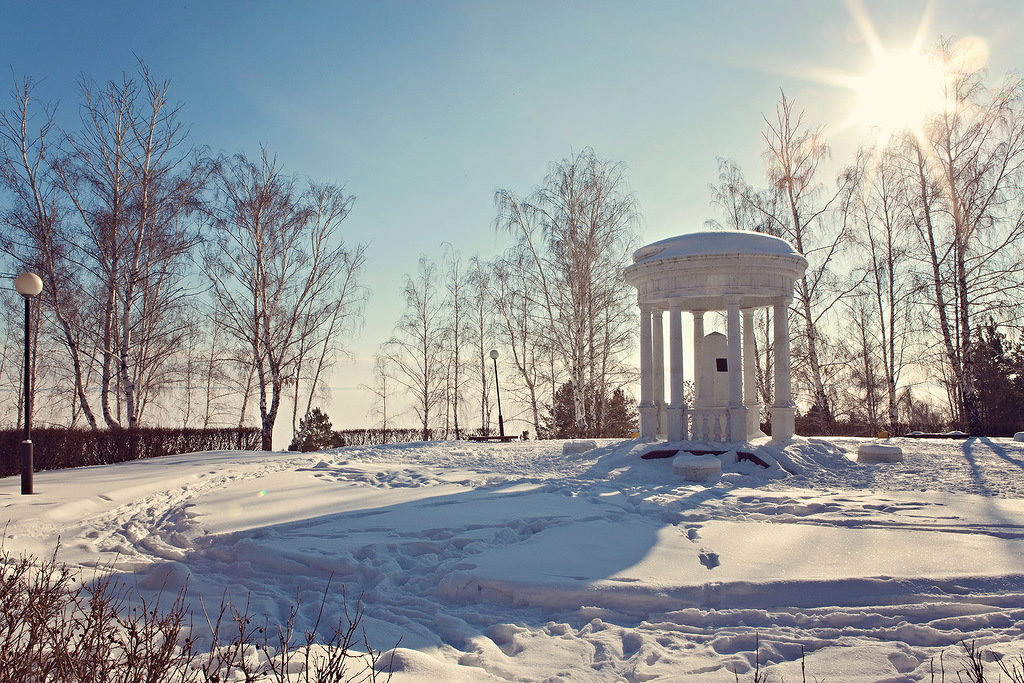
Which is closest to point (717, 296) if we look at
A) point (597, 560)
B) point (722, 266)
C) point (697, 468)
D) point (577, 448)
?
point (722, 266)

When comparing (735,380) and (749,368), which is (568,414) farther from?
(735,380)

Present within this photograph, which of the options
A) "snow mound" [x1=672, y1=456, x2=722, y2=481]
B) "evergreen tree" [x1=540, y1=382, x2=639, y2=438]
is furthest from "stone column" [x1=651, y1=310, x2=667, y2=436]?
"evergreen tree" [x1=540, y1=382, x2=639, y2=438]

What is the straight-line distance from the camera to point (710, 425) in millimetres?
13844

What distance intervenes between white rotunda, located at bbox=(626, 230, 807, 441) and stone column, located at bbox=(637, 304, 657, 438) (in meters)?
0.02

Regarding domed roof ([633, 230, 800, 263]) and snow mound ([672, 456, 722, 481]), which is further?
domed roof ([633, 230, 800, 263])

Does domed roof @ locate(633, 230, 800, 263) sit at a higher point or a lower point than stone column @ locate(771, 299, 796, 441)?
higher

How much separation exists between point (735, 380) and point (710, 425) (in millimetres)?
1120

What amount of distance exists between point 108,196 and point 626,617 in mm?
18923

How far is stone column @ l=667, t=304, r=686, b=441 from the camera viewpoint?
1403 cm

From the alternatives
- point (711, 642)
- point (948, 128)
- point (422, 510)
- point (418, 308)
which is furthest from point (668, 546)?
point (418, 308)

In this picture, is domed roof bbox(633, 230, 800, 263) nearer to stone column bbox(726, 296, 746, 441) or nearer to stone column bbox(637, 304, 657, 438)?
stone column bbox(726, 296, 746, 441)

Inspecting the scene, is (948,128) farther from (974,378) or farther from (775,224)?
(974,378)

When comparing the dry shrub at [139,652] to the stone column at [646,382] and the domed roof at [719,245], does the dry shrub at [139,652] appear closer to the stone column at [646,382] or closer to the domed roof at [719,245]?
the domed roof at [719,245]

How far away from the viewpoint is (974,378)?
60.2 feet
